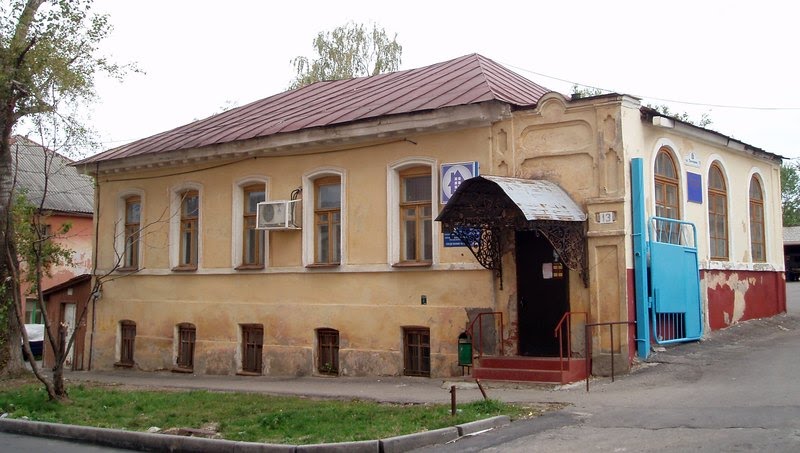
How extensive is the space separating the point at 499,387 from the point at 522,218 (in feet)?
8.89

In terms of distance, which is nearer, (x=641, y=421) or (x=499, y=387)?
(x=641, y=421)

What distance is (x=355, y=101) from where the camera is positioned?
18656 mm

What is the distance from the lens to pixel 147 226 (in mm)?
20047

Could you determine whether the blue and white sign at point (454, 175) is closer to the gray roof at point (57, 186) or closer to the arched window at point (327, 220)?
the arched window at point (327, 220)

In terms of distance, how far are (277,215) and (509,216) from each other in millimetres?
5675

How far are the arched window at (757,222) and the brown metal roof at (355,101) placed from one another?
5397 millimetres

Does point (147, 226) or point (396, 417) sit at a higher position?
point (147, 226)

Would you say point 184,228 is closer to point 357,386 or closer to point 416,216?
point 416,216

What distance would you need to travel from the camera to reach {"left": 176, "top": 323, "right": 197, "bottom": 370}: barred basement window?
19.7 metres

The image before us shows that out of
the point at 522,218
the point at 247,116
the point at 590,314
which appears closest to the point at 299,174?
the point at 247,116

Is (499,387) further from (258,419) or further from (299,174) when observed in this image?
(299,174)

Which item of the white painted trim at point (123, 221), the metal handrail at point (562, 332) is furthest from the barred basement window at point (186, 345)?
the metal handrail at point (562, 332)

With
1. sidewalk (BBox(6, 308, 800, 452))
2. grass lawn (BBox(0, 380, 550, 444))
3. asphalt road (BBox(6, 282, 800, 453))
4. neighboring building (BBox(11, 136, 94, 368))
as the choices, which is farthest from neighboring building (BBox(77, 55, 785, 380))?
neighboring building (BBox(11, 136, 94, 368))

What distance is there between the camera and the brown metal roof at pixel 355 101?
16109 millimetres
